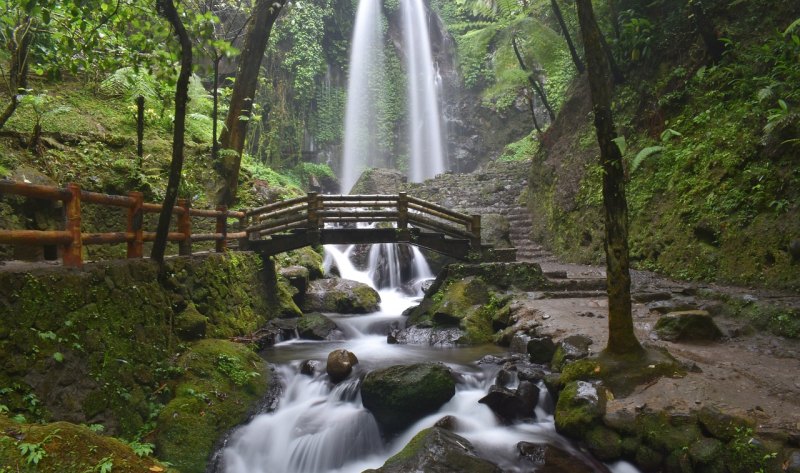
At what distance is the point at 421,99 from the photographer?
3228 cm

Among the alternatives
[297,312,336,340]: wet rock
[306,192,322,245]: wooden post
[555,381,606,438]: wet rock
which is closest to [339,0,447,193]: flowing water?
[306,192,322,245]: wooden post

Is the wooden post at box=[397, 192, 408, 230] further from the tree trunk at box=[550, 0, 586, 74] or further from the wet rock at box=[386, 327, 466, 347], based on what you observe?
the tree trunk at box=[550, 0, 586, 74]

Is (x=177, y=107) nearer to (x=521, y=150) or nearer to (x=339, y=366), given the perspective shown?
(x=339, y=366)

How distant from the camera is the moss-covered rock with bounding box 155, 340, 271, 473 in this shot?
16.6ft

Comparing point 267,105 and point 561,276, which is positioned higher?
point 267,105

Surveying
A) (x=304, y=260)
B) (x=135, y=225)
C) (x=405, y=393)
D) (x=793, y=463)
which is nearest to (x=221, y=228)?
(x=135, y=225)

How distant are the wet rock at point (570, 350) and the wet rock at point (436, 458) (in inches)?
87.8

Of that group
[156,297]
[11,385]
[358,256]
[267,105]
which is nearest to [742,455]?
[11,385]

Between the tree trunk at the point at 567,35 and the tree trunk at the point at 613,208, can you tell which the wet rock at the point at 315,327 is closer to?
the tree trunk at the point at 613,208

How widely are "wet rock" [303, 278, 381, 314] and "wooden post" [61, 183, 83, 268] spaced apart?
784 centimetres

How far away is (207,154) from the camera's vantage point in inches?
508

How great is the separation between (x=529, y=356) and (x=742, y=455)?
12.0ft

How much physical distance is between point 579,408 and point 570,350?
1.65 metres

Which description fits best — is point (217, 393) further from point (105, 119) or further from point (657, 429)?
point (105, 119)
